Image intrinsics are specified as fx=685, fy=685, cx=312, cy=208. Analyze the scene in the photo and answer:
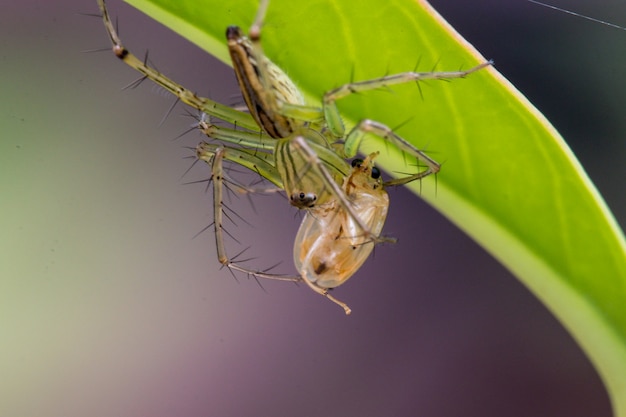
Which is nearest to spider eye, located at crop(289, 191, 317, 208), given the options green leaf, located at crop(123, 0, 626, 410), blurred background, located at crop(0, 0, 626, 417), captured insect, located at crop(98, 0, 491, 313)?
captured insect, located at crop(98, 0, 491, 313)

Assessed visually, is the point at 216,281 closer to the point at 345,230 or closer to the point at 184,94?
the point at 184,94

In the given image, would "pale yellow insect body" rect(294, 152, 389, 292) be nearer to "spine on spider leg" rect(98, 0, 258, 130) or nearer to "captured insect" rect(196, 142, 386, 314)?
"captured insect" rect(196, 142, 386, 314)

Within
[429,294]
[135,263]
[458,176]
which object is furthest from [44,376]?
[458,176]

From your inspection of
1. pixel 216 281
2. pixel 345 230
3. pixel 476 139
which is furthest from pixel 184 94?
pixel 216 281

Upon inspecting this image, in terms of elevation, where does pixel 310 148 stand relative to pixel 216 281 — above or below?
below

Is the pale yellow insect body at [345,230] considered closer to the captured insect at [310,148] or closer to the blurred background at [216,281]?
the captured insect at [310,148]

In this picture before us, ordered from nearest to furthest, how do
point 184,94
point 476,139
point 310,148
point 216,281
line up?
1. point 476,139
2. point 310,148
3. point 184,94
4. point 216,281
